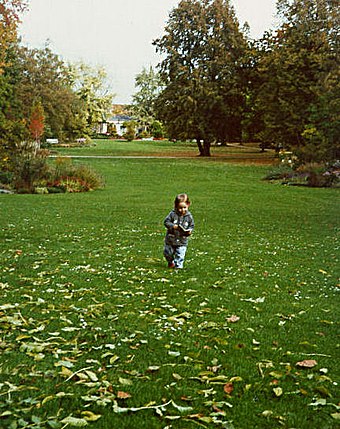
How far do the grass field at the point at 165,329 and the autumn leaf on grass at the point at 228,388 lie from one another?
0.02 meters

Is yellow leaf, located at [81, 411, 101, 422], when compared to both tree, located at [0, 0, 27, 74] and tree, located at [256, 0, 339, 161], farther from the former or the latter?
tree, located at [256, 0, 339, 161]

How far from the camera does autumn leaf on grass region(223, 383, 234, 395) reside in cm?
388

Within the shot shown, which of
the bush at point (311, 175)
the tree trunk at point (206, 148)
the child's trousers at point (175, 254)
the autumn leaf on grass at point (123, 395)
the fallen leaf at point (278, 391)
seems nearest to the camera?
the autumn leaf on grass at point (123, 395)

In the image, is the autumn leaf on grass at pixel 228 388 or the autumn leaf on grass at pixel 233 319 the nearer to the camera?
the autumn leaf on grass at pixel 228 388

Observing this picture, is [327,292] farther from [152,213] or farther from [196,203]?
[196,203]

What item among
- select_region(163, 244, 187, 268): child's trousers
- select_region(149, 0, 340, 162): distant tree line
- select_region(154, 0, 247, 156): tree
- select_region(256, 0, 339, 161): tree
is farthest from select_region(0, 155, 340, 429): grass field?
select_region(154, 0, 247, 156): tree

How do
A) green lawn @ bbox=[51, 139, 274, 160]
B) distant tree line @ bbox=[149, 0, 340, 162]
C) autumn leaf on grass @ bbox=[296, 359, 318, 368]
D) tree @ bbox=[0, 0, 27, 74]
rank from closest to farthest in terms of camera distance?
autumn leaf on grass @ bbox=[296, 359, 318, 368] < tree @ bbox=[0, 0, 27, 74] < distant tree line @ bbox=[149, 0, 340, 162] < green lawn @ bbox=[51, 139, 274, 160]

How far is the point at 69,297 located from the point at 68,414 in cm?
297

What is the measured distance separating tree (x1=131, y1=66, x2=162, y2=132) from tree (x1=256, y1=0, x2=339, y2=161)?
38.4 meters

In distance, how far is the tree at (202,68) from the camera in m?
41.9

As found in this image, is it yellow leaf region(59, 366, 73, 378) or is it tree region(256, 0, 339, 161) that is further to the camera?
tree region(256, 0, 339, 161)

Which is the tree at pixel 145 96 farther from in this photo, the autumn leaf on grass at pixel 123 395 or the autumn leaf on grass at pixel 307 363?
the autumn leaf on grass at pixel 123 395

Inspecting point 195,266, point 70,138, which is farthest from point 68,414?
point 70,138

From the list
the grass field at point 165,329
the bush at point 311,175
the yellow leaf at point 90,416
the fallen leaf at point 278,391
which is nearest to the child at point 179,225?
the grass field at point 165,329
